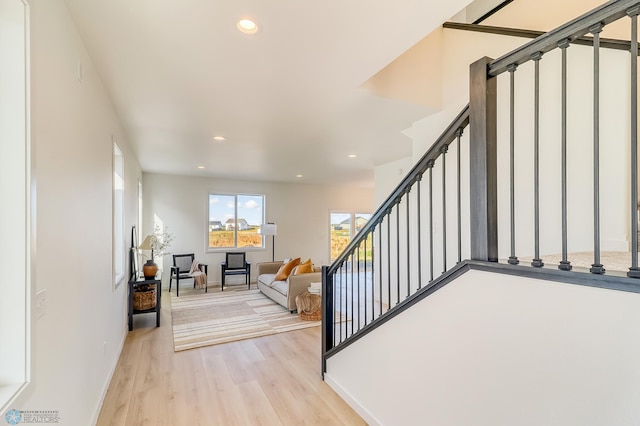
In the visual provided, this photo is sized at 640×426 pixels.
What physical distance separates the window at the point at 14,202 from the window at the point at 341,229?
26.1ft

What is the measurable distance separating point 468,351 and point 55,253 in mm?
2146

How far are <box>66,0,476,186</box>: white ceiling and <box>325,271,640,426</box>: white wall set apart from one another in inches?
59.2

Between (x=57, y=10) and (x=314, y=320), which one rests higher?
(x=57, y=10)

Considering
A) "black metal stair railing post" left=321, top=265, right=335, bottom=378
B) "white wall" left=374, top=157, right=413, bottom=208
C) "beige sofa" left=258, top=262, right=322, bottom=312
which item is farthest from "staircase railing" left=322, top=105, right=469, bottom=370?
"beige sofa" left=258, top=262, right=322, bottom=312

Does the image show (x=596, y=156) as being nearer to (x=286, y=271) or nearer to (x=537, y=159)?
(x=537, y=159)

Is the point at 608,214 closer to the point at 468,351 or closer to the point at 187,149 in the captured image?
the point at 468,351

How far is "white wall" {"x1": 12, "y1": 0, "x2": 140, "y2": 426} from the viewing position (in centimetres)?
131

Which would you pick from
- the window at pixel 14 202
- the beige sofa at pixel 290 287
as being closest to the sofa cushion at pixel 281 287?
the beige sofa at pixel 290 287

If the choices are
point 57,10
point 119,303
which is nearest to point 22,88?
point 57,10

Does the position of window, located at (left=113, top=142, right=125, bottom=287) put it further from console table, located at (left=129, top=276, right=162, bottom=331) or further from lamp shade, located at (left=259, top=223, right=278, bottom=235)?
lamp shade, located at (left=259, top=223, right=278, bottom=235)

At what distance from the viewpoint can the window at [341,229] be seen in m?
9.00

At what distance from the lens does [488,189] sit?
131 cm

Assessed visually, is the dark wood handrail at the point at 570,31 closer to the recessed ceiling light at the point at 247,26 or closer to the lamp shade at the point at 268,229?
the recessed ceiling light at the point at 247,26

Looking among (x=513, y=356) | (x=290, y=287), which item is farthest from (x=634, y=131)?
(x=290, y=287)
